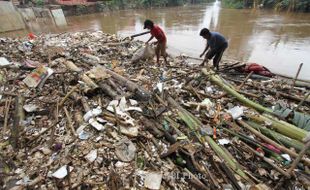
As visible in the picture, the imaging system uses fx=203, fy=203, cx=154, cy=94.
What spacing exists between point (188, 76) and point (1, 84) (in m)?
4.33

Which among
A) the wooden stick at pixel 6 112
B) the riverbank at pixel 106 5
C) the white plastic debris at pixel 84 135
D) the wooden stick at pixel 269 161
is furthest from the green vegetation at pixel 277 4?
the wooden stick at pixel 6 112

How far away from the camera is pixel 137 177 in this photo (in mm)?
2576

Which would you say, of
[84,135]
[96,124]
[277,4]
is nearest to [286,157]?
[96,124]

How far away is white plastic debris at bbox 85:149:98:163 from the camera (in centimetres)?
271

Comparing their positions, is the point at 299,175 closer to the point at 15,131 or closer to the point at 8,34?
the point at 15,131

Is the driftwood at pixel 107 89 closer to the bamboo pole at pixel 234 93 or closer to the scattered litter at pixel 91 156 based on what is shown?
the scattered litter at pixel 91 156

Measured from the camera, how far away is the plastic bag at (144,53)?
21.6 feet

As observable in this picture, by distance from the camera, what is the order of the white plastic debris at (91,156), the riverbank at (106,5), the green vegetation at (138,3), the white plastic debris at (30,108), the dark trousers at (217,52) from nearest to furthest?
the white plastic debris at (91,156)
the white plastic debris at (30,108)
the dark trousers at (217,52)
the riverbank at (106,5)
the green vegetation at (138,3)

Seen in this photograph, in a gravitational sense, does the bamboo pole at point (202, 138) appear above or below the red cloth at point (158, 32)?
below

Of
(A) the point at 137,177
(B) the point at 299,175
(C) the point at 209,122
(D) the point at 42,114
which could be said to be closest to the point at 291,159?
(B) the point at 299,175

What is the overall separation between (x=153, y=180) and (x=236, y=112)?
84.4 inches

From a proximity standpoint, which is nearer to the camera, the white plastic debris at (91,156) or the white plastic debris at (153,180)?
the white plastic debris at (153,180)

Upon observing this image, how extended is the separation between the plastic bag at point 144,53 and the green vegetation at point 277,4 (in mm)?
22963

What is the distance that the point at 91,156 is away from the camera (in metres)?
2.75
